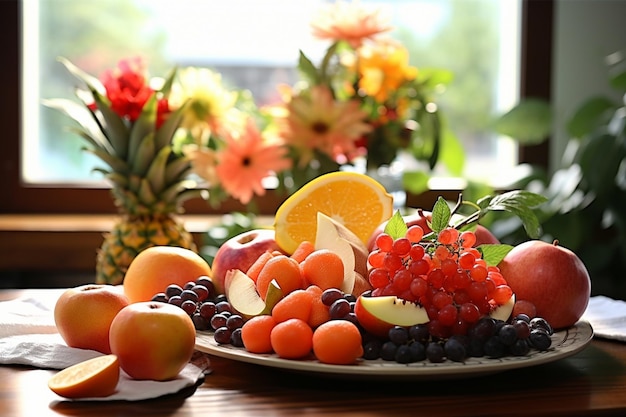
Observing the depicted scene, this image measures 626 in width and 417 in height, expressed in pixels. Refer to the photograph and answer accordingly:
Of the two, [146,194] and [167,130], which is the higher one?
[167,130]

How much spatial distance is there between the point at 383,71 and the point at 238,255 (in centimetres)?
A: 90

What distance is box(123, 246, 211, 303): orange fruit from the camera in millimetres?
998

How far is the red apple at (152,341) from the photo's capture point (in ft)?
2.53

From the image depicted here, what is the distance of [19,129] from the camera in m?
2.31

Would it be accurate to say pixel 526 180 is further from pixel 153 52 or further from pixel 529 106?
pixel 153 52

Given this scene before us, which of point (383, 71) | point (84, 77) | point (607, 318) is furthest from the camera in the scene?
point (383, 71)

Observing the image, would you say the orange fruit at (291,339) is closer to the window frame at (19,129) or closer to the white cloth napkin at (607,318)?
the white cloth napkin at (607,318)

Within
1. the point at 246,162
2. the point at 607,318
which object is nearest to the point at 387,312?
the point at 607,318

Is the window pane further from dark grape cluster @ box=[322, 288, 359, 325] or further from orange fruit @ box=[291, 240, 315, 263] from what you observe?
dark grape cluster @ box=[322, 288, 359, 325]

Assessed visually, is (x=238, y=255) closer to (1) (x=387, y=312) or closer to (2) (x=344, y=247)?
(2) (x=344, y=247)

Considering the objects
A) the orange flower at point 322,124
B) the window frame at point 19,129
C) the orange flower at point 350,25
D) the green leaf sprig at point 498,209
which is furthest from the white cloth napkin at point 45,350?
the window frame at point 19,129

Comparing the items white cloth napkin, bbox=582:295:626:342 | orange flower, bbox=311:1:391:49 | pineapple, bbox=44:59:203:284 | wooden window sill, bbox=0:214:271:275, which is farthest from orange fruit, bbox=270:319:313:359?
wooden window sill, bbox=0:214:271:275

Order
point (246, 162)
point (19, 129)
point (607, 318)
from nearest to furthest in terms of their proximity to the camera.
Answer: point (607, 318), point (246, 162), point (19, 129)

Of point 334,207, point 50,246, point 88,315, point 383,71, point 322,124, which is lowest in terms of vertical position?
point 50,246
